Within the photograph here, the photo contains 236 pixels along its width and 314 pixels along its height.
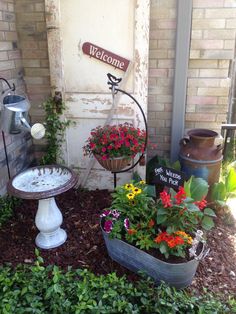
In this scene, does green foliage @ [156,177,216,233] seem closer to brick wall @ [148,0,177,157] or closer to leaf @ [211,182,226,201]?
leaf @ [211,182,226,201]

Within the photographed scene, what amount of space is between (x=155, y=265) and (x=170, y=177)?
0.57 m

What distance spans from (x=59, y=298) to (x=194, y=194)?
4.07 ft

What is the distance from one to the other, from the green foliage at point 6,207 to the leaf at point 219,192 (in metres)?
1.75

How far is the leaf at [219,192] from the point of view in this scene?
282 centimetres

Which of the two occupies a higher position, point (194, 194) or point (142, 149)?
point (142, 149)

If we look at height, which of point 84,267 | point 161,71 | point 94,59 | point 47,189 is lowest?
point 84,267

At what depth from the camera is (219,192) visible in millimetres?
2830

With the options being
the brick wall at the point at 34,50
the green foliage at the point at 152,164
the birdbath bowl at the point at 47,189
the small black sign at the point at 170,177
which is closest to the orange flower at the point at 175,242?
the small black sign at the point at 170,177

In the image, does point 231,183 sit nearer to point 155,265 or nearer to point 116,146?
point 116,146

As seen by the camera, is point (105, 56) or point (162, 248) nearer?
point (162, 248)

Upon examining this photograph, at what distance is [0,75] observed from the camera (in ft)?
8.87

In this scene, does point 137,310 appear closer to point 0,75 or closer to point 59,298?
point 59,298

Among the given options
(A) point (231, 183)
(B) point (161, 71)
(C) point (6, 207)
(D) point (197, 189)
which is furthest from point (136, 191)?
(B) point (161, 71)

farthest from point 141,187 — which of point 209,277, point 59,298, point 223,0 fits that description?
point 223,0
